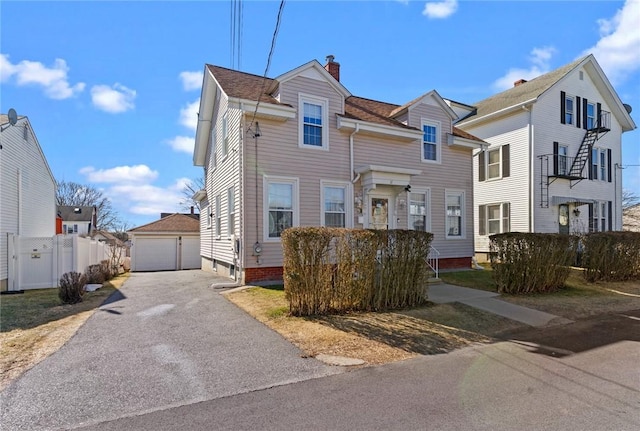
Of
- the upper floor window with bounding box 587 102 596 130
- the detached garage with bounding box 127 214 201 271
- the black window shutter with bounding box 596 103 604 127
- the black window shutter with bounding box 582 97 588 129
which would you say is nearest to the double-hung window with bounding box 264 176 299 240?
the detached garage with bounding box 127 214 201 271

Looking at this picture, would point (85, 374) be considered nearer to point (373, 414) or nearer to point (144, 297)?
point (373, 414)

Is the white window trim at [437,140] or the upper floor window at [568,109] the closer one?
the white window trim at [437,140]

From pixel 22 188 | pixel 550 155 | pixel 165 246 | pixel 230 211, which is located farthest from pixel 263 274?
pixel 550 155

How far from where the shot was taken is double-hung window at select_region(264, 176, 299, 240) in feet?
38.7

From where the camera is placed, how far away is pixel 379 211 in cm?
1390

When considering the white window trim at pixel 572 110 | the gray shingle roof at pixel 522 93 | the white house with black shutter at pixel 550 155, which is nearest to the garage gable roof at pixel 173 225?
the white house with black shutter at pixel 550 155

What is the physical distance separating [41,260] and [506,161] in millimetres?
20830

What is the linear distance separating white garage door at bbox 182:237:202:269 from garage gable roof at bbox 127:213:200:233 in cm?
65

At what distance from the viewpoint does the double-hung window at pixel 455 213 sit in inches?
610

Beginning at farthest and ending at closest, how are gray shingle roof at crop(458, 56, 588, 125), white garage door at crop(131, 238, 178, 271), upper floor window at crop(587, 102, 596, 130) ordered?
1. white garage door at crop(131, 238, 178, 271)
2. upper floor window at crop(587, 102, 596, 130)
3. gray shingle roof at crop(458, 56, 588, 125)

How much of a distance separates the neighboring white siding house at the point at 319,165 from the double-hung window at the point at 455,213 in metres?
0.04

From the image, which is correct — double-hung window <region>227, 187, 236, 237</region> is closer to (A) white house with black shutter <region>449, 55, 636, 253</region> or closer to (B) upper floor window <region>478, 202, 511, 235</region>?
(A) white house with black shutter <region>449, 55, 636, 253</region>

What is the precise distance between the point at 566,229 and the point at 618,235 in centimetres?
765

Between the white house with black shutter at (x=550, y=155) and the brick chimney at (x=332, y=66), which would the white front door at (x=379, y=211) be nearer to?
the brick chimney at (x=332, y=66)
